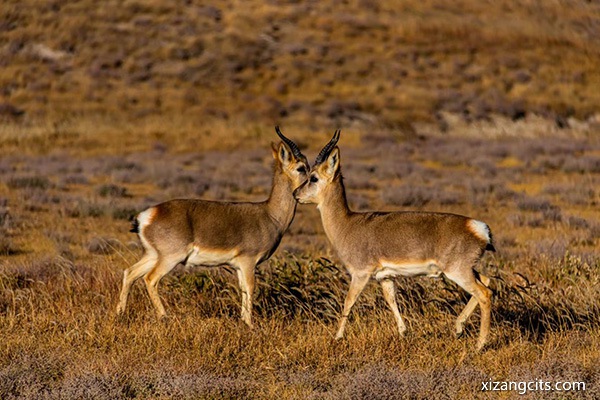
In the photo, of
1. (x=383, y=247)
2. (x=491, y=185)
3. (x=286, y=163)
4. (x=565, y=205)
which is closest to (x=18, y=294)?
(x=286, y=163)

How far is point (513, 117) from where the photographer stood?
43.9m

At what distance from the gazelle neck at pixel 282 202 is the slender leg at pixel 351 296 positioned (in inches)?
55.2

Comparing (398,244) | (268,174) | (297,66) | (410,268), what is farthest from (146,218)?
(297,66)

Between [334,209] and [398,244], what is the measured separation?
1.02 meters

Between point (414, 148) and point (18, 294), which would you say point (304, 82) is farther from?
point (18, 294)

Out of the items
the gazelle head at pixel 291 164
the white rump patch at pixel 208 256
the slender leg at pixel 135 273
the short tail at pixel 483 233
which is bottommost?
the slender leg at pixel 135 273

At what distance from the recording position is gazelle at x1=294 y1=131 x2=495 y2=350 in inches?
293

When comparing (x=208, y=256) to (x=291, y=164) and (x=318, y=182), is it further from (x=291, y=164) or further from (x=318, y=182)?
(x=291, y=164)

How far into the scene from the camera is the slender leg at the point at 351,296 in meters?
7.71

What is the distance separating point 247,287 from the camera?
8.29 meters

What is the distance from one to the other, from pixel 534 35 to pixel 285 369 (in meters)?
51.7

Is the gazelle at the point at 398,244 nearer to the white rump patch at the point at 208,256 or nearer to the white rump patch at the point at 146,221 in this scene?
the white rump patch at the point at 208,256

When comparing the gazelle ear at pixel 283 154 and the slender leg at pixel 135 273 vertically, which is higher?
the gazelle ear at pixel 283 154

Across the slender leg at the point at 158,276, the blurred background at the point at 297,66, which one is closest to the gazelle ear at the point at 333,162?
the slender leg at the point at 158,276
